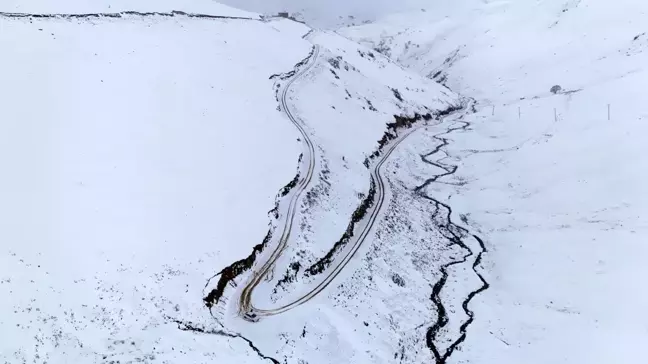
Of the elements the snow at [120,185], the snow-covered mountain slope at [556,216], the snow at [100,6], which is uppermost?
the snow at [100,6]

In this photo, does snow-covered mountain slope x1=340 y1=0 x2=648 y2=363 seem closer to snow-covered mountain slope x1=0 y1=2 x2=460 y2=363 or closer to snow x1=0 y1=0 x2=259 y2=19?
snow-covered mountain slope x1=0 y1=2 x2=460 y2=363

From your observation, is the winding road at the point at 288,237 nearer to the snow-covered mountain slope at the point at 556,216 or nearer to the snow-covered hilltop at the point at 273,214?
the snow-covered hilltop at the point at 273,214

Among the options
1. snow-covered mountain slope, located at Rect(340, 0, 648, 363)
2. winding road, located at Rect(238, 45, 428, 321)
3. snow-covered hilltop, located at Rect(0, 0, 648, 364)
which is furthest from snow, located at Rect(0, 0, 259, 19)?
snow-covered mountain slope, located at Rect(340, 0, 648, 363)

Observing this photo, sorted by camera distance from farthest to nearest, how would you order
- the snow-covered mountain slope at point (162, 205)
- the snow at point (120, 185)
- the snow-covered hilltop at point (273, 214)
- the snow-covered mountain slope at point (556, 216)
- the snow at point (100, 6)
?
the snow at point (100, 6), the snow-covered mountain slope at point (556, 216), the snow-covered hilltop at point (273, 214), the snow-covered mountain slope at point (162, 205), the snow at point (120, 185)

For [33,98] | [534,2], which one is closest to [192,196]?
[33,98]

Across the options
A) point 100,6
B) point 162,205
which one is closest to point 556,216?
point 162,205

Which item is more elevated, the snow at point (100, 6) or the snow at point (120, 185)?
the snow at point (100, 6)

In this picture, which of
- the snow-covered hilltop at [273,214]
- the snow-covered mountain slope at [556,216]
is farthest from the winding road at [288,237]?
the snow-covered mountain slope at [556,216]
